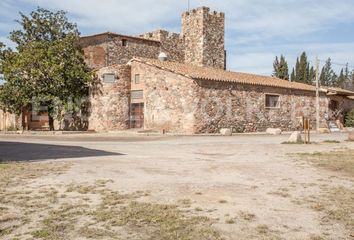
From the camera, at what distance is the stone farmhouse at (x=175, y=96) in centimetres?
2572

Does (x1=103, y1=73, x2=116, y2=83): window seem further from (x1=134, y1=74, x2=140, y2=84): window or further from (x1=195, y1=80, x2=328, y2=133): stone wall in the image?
(x1=195, y1=80, x2=328, y2=133): stone wall

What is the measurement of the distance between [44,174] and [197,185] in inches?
141

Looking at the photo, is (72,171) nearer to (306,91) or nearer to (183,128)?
(183,128)

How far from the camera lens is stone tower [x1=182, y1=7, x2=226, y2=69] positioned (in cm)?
3803

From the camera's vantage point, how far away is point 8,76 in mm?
28500

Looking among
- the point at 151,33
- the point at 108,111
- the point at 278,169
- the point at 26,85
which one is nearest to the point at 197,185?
the point at 278,169

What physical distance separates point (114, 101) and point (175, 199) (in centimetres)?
2261

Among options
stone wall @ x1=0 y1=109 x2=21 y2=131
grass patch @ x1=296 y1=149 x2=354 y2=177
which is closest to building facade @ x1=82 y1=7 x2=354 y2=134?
stone wall @ x1=0 y1=109 x2=21 y2=131

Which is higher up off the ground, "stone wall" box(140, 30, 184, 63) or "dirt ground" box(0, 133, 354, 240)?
"stone wall" box(140, 30, 184, 63)

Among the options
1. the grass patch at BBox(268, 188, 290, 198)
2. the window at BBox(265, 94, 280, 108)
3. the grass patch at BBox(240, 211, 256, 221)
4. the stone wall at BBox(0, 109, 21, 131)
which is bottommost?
the grass patch at BBox(240, 211, 256, 221)

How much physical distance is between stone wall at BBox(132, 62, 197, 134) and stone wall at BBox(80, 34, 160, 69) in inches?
239

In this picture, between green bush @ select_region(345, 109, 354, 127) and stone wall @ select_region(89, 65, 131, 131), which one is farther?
green bush @ select_region(345, 109, 354, 127)

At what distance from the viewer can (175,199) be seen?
655 cm

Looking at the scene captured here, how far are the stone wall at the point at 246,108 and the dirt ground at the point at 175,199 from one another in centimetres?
1456
